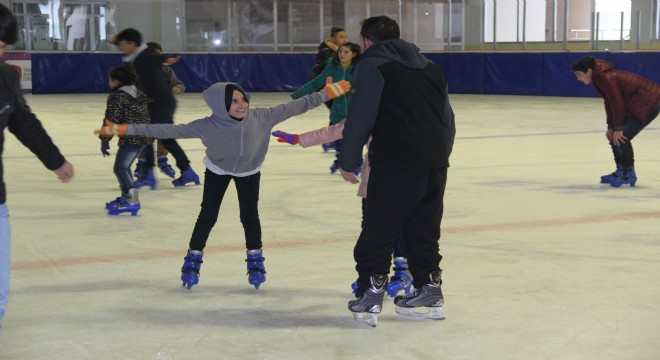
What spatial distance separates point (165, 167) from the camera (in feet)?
32.5

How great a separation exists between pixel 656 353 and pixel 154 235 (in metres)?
3.77

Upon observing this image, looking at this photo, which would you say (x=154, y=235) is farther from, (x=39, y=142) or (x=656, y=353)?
(x=656, y=353)

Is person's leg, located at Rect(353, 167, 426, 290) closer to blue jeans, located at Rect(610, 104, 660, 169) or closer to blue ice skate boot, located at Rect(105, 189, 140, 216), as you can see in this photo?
blue ice skate boot, located at Rect(105, 189, 140, 216)

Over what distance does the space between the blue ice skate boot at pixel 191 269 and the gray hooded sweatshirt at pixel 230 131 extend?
45 centimetres

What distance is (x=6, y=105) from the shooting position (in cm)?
401

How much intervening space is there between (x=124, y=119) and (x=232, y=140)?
294cm

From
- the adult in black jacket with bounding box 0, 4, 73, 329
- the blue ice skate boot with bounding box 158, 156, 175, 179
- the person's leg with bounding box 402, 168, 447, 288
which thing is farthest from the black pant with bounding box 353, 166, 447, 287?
the blue ice skate boot with bounding box 158, 156, 175, 179

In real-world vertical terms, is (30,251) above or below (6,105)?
below

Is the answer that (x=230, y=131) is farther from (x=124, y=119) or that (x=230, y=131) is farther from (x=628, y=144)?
(x=628, y=144)

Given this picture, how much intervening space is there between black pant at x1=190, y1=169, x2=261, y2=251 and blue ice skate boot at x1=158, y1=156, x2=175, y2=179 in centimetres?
459

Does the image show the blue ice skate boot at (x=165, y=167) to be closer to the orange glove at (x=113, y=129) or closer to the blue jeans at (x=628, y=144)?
the blue jeans at (x=628, y=144)

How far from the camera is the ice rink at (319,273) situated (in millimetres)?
4250

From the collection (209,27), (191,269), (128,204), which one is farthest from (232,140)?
(209,27)

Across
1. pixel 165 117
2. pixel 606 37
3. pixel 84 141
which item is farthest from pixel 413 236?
pixel 606 37
